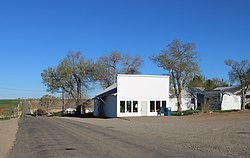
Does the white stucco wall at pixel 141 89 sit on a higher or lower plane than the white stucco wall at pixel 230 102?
higher

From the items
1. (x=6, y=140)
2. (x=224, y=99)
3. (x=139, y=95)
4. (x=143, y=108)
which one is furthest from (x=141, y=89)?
(x=6, y=140)

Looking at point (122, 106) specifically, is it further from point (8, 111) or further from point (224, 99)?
point (8, 111)

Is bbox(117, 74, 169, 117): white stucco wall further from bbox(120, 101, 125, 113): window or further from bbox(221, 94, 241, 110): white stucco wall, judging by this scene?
bbox(221, 94, 241, 110): white stucco wall

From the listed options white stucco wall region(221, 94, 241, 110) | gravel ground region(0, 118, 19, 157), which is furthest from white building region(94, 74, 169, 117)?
gravel ground region(0, 118, 19, 157)

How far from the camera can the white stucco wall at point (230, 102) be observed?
63531mm

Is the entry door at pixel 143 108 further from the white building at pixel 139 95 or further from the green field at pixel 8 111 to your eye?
the green field at pixel 8 111

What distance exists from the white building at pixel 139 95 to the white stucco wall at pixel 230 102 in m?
18.7

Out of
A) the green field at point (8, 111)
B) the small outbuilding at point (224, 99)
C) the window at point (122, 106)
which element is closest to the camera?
the window at point (122, 106)

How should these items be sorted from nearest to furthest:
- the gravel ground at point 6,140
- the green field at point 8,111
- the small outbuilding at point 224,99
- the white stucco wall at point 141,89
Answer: the gravel ground at point 6,140, the white stucco wall at point 141,89, the small outbuilding at point 224,99, the green field at point 8,111

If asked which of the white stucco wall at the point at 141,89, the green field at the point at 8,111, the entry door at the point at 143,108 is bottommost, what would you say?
the green field at the point at 8,111

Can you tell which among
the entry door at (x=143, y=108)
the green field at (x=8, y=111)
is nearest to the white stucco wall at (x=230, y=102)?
the entry door at (x=143, y=108)

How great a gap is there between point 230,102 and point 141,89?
23.8 m

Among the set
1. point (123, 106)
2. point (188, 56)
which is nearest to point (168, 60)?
point (188, 56)

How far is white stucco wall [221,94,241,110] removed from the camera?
63531 mm
